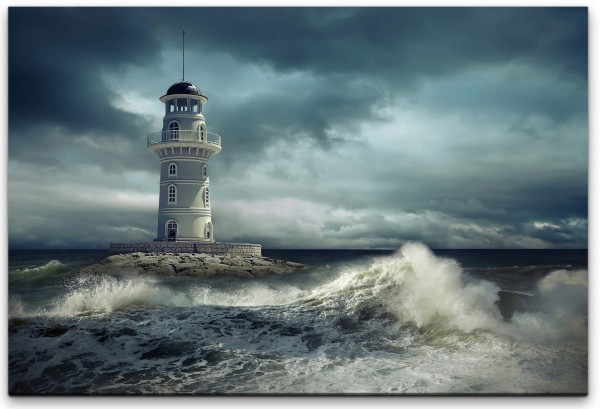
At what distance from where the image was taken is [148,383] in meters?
3.99

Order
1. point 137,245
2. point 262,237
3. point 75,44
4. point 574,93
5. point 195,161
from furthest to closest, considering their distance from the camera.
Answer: point 195,161 < point 137,245 < point 262,237 < point 75,44 < point 574,93

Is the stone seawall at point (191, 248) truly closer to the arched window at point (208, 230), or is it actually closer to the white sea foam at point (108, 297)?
the arched window at point (208, 230)

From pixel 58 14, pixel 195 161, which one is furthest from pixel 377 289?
pixel 195 161

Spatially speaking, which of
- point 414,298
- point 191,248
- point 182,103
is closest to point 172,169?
point 191,248

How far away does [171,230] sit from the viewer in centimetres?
1106

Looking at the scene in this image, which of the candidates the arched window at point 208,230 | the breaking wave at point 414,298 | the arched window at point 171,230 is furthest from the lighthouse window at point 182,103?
the breaking wave at point 414,298

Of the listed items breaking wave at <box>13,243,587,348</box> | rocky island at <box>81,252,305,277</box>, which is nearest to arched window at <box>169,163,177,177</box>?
rocky island at <box>81,252,305,277</box>

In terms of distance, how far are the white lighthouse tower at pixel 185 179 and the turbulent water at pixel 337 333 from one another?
207 inches

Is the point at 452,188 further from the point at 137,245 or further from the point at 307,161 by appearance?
the point at 137,245

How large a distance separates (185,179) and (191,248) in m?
1.46

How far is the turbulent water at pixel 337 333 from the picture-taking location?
13.0ft

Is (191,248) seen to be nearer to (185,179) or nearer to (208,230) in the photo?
(208,230)

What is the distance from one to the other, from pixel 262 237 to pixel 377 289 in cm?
129

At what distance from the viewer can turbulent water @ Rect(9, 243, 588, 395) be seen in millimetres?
3959
